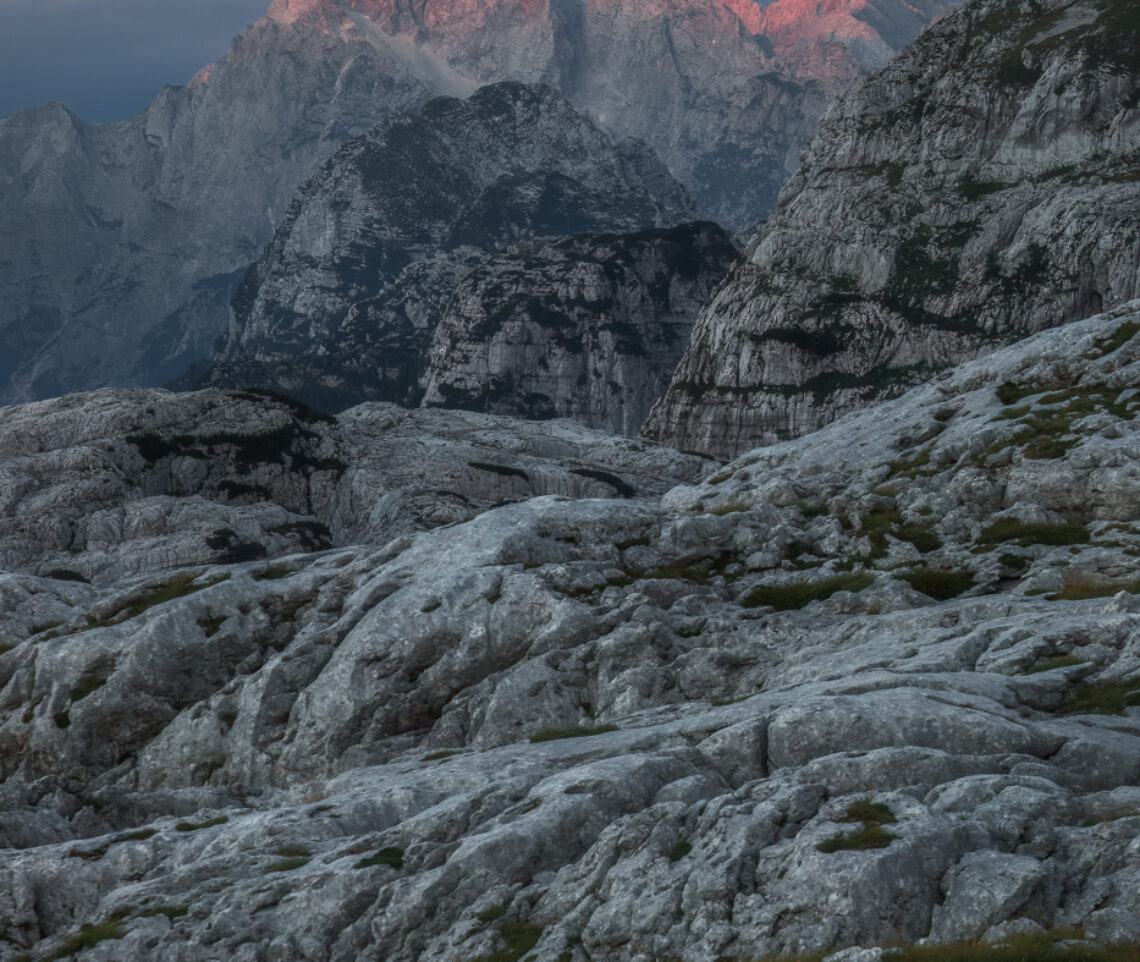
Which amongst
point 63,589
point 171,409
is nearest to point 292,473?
point 171,409

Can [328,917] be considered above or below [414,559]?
below

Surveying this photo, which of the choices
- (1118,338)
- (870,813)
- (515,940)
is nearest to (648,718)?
(515,940)

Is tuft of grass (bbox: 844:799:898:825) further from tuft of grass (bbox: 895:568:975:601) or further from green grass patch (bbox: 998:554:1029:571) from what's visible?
green grass patch (bbox: 998:554:1029:571)

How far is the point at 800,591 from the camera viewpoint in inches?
1913

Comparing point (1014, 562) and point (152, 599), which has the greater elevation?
point (1014, 562)

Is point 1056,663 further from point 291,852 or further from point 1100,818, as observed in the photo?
point 291,852

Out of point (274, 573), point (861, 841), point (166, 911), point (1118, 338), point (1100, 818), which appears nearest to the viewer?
point (861, 841)

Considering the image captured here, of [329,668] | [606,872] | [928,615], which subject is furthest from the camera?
[329,668]

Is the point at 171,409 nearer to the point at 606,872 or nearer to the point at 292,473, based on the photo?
the point at 292,473

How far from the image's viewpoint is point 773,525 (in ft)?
180

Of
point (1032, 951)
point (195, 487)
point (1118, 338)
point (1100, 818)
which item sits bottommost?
point (1032, 951)

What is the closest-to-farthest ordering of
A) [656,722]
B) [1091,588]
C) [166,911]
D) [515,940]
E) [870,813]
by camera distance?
[870,813], [515,940], [166,911], [656,722], [1091,588]

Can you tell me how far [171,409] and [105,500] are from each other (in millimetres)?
28629

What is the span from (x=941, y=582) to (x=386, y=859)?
26.5 metres
